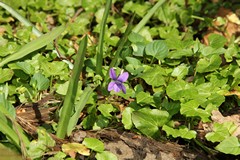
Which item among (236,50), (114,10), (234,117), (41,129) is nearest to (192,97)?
(234,117)

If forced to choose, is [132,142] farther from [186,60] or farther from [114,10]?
[114,10]

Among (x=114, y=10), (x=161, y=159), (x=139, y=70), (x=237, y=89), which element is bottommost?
(x=161, y=159)

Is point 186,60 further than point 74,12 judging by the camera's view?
No

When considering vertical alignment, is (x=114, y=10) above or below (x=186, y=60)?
above

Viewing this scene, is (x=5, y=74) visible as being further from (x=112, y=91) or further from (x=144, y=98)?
(x=144, y=98)

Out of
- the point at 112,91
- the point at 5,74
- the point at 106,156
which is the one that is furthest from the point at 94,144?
the point at 5,74

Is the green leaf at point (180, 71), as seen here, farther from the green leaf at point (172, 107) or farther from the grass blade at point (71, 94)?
the grass blade at point (71, 94)
